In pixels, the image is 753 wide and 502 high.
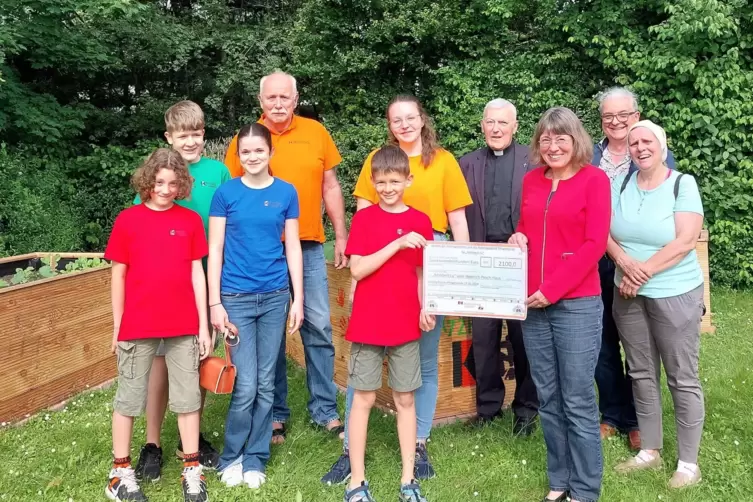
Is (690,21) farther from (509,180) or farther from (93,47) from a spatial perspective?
(93,47)

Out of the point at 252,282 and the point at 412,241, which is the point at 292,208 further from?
the point at 412,241

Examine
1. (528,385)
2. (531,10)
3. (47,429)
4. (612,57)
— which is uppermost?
(531,10)

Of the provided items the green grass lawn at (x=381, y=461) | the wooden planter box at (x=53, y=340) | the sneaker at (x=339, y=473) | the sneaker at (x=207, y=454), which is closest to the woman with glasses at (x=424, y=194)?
the sneaker at (x=339, y=473)

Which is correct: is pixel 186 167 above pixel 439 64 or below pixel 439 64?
below

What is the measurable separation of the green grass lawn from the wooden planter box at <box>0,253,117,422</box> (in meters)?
0.21

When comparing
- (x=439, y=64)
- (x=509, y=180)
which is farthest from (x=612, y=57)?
(x=509, y=180)

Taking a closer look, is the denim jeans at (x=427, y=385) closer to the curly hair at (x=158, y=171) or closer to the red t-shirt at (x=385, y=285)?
the red t-shirt at (x=385, y=285)

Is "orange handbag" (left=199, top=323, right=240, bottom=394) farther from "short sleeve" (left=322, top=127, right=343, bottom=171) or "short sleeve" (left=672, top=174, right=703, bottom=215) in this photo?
"short sleeve" (left=672, top=174, right=703, bottom=215)

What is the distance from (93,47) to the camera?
11930mm

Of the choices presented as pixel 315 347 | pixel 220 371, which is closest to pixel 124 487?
pixel 220 371

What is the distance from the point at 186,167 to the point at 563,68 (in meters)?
9.26

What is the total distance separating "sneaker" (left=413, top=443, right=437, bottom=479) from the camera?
3.32 meters

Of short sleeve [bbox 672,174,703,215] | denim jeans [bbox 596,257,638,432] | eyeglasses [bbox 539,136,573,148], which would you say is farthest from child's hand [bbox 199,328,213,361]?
short sleeve [bbox 672,174,703,215]

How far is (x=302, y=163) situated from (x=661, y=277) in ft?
6.85
